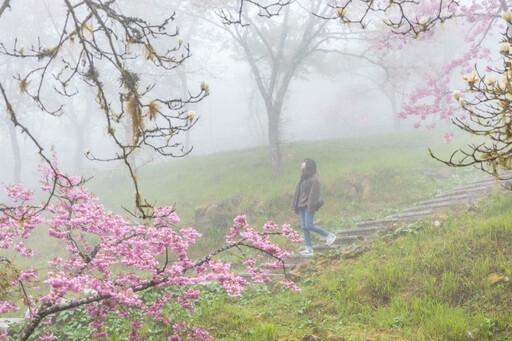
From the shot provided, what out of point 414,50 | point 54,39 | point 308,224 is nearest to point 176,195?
point 308,224

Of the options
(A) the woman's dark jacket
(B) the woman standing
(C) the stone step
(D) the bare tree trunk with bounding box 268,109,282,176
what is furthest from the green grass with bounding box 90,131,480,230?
(A) the woman's dark jacket

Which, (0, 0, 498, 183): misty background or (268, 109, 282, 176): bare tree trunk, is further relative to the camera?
(0, 0, 498, 183): misty background

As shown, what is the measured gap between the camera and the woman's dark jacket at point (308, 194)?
9180 millimetres

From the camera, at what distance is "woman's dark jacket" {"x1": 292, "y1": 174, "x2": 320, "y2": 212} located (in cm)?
918

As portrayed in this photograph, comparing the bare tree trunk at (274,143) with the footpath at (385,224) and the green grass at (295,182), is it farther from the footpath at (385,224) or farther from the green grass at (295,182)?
the footpath at (385,224)

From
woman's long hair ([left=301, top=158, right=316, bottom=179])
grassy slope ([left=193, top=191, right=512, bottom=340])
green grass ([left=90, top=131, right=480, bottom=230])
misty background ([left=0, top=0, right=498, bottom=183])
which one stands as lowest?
grassy slope ([left=193, top=191, right=512, bottom=340])

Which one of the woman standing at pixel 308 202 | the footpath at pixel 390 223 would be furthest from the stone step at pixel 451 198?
the woman standing at pixel 308 202

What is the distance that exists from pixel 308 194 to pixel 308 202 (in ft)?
0.79

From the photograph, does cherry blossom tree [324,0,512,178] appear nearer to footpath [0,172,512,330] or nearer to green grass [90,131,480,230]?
footpath [0,172,512,330]

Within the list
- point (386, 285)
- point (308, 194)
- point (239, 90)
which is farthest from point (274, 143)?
point (239, 90)

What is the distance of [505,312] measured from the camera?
15.9ft

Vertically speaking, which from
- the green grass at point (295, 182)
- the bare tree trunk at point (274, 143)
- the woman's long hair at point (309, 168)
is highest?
the bare tree trunk at point (274, 143)

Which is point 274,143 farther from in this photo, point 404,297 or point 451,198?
point 404,297

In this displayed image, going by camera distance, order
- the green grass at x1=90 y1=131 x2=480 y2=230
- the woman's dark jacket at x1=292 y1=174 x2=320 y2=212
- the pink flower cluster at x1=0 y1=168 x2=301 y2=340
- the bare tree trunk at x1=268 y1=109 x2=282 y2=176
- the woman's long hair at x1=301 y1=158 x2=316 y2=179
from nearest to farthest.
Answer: the pink flower cluster at x1=0 y1=168 x2=301 y2=340 < the woman's dark jacket at x1=292 y1=174 x2=320 y2=212 < the woman's long hair at x1=301 y1=158 x2=316 y2=179 < the green grass at x1=90 y1=131 x2=480 y2=230 < the bare tree trunk at x1=268 y1=109 x2=282 y2=176
